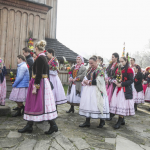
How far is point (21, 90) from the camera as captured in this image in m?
4.94

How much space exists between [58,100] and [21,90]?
120 cm

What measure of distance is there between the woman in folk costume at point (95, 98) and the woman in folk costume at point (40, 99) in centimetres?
96

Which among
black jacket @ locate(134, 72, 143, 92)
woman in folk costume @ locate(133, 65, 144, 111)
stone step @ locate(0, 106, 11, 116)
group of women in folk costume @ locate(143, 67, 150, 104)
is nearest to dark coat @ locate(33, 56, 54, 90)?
stone step @ locate(0, 106, 11, 116)

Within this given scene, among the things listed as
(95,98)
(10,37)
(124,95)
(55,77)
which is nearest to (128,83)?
(124,95)

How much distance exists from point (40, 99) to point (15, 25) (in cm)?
634

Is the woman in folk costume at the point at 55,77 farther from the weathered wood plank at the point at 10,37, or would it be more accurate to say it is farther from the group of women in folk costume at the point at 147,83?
the group of women in folk costume at the point at 147,83

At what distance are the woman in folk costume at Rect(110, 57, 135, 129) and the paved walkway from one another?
1.53 ft

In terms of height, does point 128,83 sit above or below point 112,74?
below

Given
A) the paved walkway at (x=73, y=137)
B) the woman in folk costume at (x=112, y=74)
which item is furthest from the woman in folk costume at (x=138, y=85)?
the paved walkway at (x=73, y=137)

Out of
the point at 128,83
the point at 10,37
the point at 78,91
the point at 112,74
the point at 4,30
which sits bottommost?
the point at 78,91

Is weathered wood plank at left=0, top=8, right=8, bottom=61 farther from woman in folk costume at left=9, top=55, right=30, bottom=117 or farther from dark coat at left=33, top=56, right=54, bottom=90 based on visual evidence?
dark coat at left=33, top=56, right=54, bottom=90

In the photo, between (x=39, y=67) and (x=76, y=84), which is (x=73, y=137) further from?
(x=76, y=84)

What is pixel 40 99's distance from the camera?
352cm

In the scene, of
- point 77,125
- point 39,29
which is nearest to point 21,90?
point 77,125
